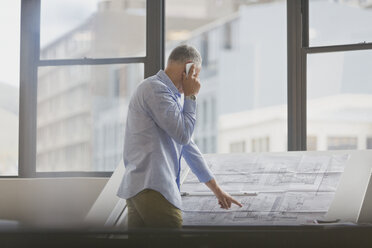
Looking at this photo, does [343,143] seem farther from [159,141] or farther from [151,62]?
[159,141]

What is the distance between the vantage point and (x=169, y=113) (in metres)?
2.34

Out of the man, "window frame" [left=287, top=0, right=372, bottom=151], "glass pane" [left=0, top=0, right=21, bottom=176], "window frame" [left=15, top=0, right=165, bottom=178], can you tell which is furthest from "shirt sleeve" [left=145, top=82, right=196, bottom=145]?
"glass pane" [left=0, top=0, right=21, bottom=176]

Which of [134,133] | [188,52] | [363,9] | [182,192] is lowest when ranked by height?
[182,192]

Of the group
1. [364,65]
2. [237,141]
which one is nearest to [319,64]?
[364,65]

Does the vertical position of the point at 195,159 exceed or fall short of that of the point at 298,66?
it falls short

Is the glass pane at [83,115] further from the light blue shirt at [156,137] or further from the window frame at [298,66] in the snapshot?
the light blue shirt at [156,137]

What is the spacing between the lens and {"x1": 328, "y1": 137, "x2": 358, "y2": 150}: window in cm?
414

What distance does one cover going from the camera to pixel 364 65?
3963 mm

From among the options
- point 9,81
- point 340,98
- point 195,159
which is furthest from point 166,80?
point 9,81

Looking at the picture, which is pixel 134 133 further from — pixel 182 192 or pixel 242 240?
pixel 242 240

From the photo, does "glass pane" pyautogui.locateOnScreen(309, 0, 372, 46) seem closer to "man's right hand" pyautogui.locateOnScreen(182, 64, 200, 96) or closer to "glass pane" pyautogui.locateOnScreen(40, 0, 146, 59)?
"glass pane" pyautogui.locateOnScreen(40, 0, 146, 59)

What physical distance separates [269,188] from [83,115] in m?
1.85

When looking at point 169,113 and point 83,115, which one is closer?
point 169,113

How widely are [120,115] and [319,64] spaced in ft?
4.73
